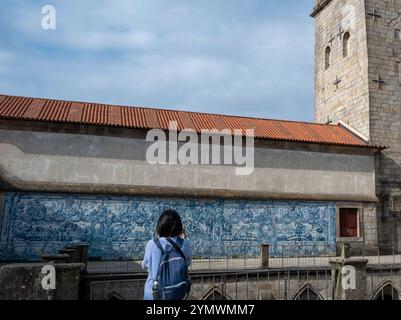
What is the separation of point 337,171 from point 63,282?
14.4 m

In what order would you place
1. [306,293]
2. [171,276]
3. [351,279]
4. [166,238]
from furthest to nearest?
[306,293]
[351,279]
[166,238]
[171,276]

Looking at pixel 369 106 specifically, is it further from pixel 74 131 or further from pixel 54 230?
pixel 54 230

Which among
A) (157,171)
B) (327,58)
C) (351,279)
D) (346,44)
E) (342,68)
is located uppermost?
(346,44)

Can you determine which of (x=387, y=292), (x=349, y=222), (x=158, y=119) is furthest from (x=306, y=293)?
(x=158, y=119)

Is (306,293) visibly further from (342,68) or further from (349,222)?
(342,68)

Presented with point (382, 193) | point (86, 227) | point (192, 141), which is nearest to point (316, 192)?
point (382, 193)

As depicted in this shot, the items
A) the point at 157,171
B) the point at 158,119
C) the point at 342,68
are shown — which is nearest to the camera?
the point at 157,171

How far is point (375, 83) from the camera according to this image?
65.2 feet

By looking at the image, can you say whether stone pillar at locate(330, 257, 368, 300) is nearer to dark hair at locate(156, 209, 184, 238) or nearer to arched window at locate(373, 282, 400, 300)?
arched window at locate(373, 282, 400, 300)

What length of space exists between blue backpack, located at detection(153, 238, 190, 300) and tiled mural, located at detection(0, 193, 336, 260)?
11.2m

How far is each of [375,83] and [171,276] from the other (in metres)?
19.8

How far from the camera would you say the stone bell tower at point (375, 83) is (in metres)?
18.3

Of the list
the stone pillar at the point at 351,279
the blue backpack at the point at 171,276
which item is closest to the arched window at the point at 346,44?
the stone pillar at the point at 351,279

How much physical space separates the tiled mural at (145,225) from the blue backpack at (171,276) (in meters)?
11.2
